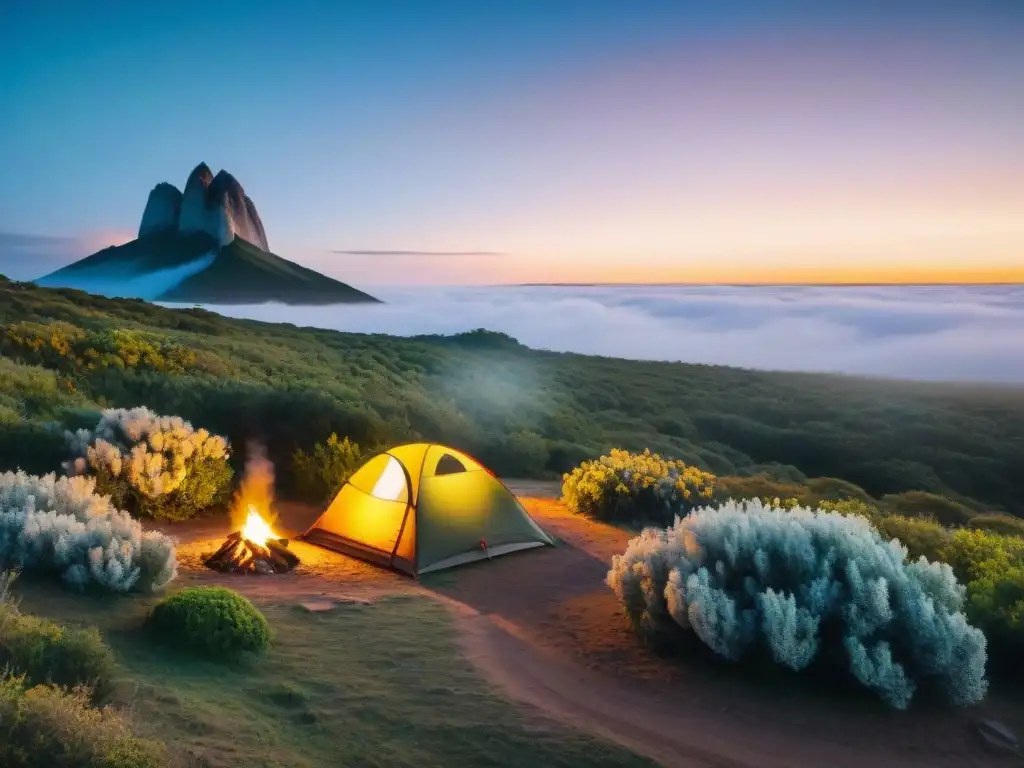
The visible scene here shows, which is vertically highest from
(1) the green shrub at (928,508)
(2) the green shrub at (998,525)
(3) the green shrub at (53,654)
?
(3) the green shrub at (53,654)

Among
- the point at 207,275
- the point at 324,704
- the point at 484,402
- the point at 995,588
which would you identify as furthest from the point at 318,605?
the point at 207,275

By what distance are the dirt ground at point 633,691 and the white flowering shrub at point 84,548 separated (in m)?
1.23

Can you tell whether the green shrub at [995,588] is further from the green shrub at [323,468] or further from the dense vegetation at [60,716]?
the green shrub at [323,468]

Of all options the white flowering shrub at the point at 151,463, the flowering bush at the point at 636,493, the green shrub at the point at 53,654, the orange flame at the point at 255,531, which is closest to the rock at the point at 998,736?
the green shrub at the point at 53,654

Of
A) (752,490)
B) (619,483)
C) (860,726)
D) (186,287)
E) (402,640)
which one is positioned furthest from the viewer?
(186,287)

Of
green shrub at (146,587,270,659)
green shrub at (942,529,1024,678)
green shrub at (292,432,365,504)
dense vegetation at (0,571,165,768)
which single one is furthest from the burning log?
green shrub at (942,529,1024,678)

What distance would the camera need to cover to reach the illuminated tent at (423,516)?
10.8 m

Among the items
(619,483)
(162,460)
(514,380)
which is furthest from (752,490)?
(514,380)

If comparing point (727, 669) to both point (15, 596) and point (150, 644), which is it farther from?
point (15, 596)

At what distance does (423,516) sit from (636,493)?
4800 millimetres

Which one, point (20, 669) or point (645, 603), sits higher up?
point (20, 669)

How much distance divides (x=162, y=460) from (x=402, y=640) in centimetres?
669

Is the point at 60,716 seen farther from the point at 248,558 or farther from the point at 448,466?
the point at 448,466

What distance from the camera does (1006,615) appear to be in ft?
25.9
